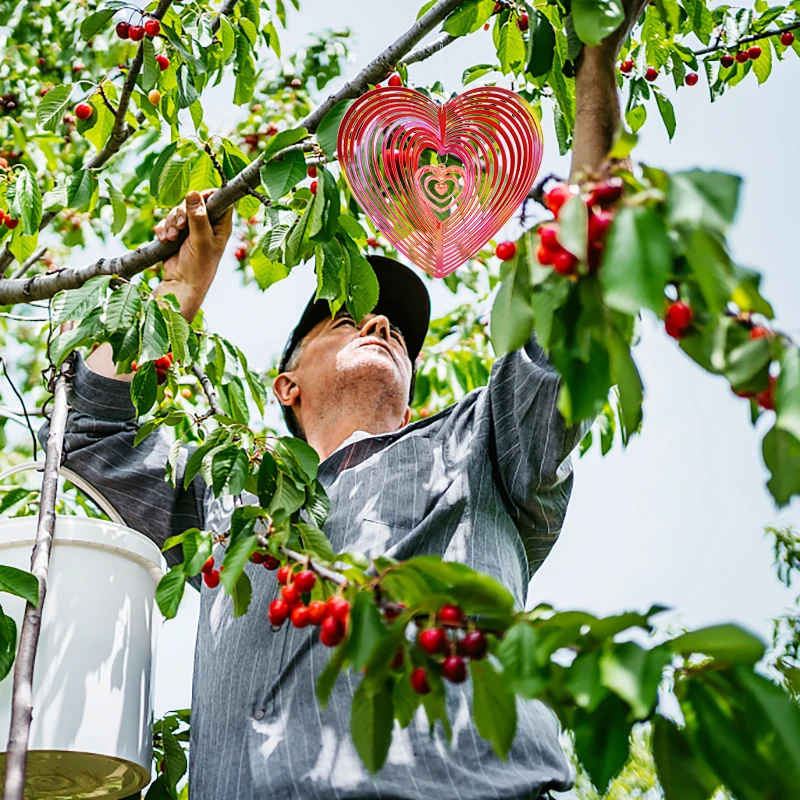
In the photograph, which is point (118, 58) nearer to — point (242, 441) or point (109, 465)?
point (109, 465)

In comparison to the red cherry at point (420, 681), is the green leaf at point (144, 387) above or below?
above

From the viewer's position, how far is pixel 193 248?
2344 mm

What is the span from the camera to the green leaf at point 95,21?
2479 mm

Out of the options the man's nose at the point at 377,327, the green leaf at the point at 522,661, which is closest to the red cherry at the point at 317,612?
the green leaf at the point at 522,661

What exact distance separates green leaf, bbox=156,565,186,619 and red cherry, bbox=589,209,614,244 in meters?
0.95

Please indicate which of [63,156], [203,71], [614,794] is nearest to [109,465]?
[203,71]

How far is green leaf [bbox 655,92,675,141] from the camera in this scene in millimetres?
2764

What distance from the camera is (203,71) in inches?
107

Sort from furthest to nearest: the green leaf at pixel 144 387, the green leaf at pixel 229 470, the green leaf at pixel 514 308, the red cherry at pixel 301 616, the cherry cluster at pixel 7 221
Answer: the cherry cluster at pixel 7 221 → the green leaf at pixel 144 387 → the green leaf at pixel 229 470 → the red cherry at pixel 301 616 → the green leaf at pixel 514 308

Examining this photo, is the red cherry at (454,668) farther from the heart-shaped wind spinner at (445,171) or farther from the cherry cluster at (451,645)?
the heart-shaped wind spinner at (445,171)

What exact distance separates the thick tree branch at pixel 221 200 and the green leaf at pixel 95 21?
13 cm

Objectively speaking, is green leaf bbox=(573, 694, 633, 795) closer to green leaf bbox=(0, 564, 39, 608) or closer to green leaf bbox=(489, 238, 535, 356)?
green leaf bbox=(489, 238, 535, 356)

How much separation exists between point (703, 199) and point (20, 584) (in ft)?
4.18

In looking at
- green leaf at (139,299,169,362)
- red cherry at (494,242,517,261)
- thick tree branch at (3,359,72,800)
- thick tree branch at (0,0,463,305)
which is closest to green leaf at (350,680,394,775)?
red cherry at (494,242,517,261)
